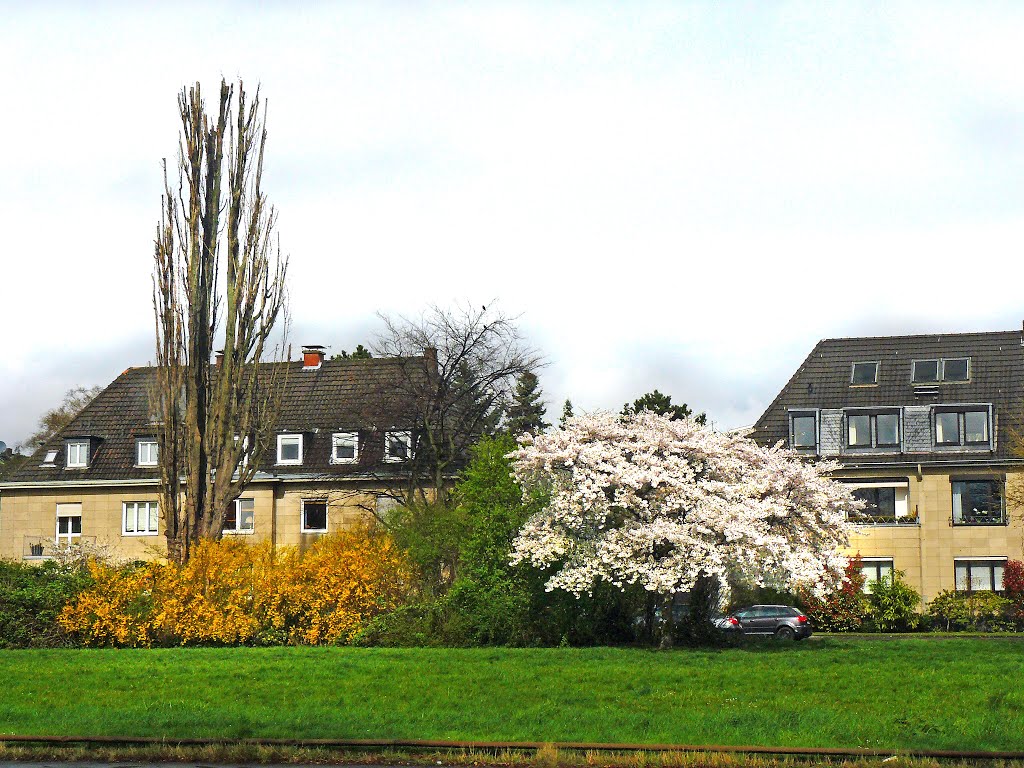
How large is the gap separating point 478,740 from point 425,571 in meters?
19.5

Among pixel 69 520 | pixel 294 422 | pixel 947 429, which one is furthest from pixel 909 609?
pixel 69 520

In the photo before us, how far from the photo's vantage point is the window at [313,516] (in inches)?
2158

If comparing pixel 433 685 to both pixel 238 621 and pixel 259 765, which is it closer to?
pixel 259 765

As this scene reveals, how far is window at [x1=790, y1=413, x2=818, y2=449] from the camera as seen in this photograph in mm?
53406

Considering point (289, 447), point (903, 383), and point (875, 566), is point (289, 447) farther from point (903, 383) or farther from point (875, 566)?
point (903, 383)

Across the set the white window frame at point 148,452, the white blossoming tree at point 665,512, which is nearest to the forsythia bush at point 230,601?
the white blossoming tree at point 665,512

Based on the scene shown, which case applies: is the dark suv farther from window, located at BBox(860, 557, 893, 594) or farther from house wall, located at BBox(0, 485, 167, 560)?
Result: house wall, located at BBox(0, 485, 167, 560)

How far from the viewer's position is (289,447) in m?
56.7

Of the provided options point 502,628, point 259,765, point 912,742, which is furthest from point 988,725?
point 502,628

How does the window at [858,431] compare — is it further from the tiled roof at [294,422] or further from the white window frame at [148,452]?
the white window frame at [148,452]

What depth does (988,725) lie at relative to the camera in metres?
15.8

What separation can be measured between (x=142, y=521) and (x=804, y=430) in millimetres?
28380

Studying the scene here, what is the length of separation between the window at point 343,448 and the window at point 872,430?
20.5 m

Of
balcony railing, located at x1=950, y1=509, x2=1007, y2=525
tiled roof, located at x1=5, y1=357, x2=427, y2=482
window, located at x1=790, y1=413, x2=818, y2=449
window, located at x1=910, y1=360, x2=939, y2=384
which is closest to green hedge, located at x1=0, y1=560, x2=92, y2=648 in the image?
tiled roof, located at x1=5, y1=357, x2=427, y2=482
